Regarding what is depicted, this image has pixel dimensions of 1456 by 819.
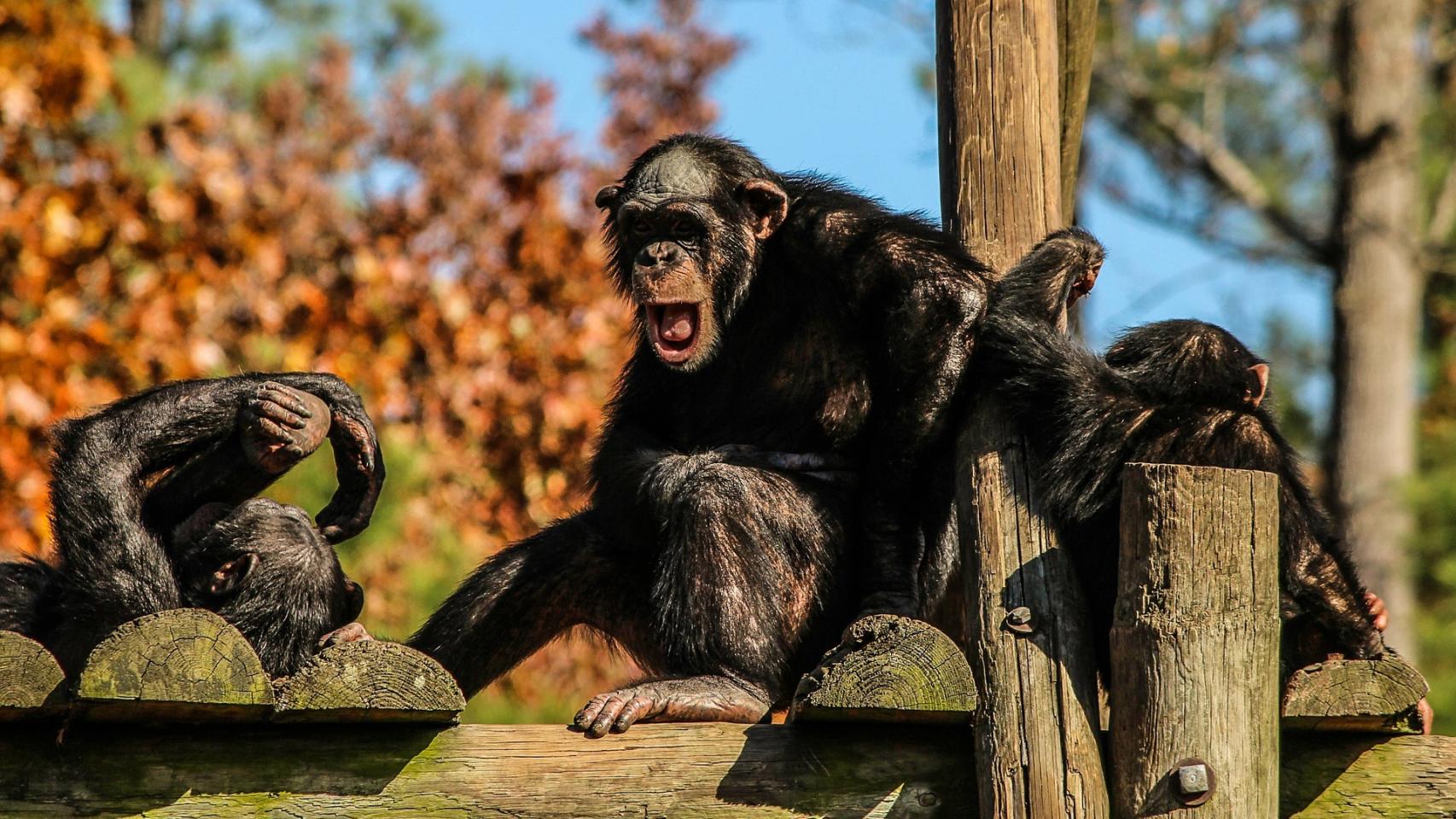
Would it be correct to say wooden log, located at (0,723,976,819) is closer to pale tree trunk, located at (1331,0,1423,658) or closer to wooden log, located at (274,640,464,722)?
wooden log, located at (274,640,464,722)

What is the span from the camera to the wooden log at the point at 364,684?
3.71 meters

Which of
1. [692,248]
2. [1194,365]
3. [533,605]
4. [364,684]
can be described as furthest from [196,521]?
[1194,365]

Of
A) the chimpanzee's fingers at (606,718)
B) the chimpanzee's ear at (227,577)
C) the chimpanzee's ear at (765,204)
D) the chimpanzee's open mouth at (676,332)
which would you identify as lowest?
the chimpanzee's fingers at (606,718)

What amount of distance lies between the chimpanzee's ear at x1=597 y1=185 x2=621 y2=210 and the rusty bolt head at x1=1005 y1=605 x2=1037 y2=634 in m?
2.28

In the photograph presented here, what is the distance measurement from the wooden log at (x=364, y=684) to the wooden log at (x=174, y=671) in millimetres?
74

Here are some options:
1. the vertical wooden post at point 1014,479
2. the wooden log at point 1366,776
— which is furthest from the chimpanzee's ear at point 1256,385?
the wooden log at point 1366,776

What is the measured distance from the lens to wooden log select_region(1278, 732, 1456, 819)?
3.94 metres

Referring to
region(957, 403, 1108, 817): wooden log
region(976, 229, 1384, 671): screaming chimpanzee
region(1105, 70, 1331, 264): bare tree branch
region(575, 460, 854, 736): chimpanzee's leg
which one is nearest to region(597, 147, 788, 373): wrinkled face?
region(575, 460, 854, 736): chimpanzee's leg

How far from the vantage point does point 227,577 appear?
4.61m

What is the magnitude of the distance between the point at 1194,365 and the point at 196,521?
2947 mm

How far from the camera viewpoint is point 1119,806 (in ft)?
12.5

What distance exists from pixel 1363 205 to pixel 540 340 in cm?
761

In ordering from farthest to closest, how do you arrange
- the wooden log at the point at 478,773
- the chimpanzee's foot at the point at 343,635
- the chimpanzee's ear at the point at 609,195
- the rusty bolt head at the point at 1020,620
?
the chimpanzee's ear at the point at 609,195 → the chimpanzee's foot at the point at 343,635 → the rusty bolt head at the point at 1020,620 → the wooden log at the point at 478,773

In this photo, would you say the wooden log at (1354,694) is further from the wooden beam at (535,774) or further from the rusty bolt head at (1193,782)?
the rusty bolt head at (1193,782)
